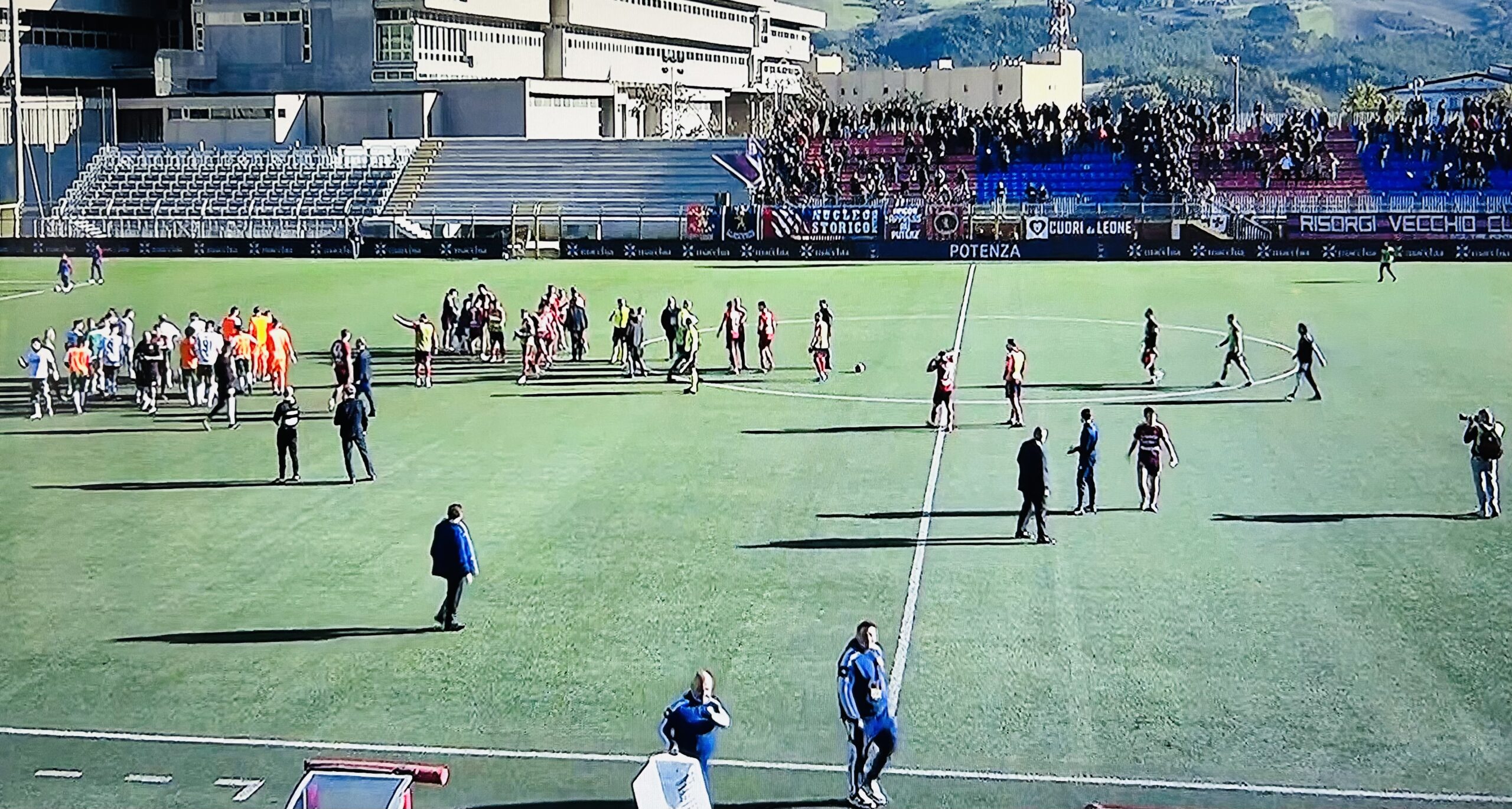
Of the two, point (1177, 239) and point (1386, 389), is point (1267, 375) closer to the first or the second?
point (1386, 389)

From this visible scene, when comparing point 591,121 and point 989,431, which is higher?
point 591,121

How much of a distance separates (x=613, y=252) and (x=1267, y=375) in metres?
38.0

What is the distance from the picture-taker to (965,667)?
17391 mm

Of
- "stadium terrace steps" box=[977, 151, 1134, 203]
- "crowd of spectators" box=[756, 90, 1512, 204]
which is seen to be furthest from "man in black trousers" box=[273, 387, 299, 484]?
"stadium terrace steps" box=[977, 151, 1134, 203]

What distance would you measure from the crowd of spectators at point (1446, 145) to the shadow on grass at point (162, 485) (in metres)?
56.7

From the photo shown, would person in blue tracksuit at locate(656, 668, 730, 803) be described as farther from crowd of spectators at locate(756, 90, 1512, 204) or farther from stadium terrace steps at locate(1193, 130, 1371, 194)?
stadium terrace steps at locate(1193, 130, 1371, 194)

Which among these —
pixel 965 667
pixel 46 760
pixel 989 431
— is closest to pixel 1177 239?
pixel 989 431

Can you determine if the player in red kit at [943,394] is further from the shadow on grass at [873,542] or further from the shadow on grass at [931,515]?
the shadow on grass at [873,542]

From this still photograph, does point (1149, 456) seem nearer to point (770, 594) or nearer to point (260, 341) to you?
point (770, 594)

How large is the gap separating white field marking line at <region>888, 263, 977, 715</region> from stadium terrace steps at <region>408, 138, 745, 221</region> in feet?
169

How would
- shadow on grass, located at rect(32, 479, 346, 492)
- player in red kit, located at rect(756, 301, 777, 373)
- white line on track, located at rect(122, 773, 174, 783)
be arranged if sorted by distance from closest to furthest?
white line on track, located at rect(122, 773, 174, 783), shadow on grass, located at rect(32, 479, 346, 492), player in red kit, located at rect(756, 301, 777, 373)

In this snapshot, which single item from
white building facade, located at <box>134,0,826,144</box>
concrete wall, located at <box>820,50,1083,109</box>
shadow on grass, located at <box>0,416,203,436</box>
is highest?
concrete wall, located at <box>820,50,1083,109</box>

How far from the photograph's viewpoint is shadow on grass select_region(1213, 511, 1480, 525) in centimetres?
2339

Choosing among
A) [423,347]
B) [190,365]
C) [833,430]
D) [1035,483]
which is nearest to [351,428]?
[833,430]
